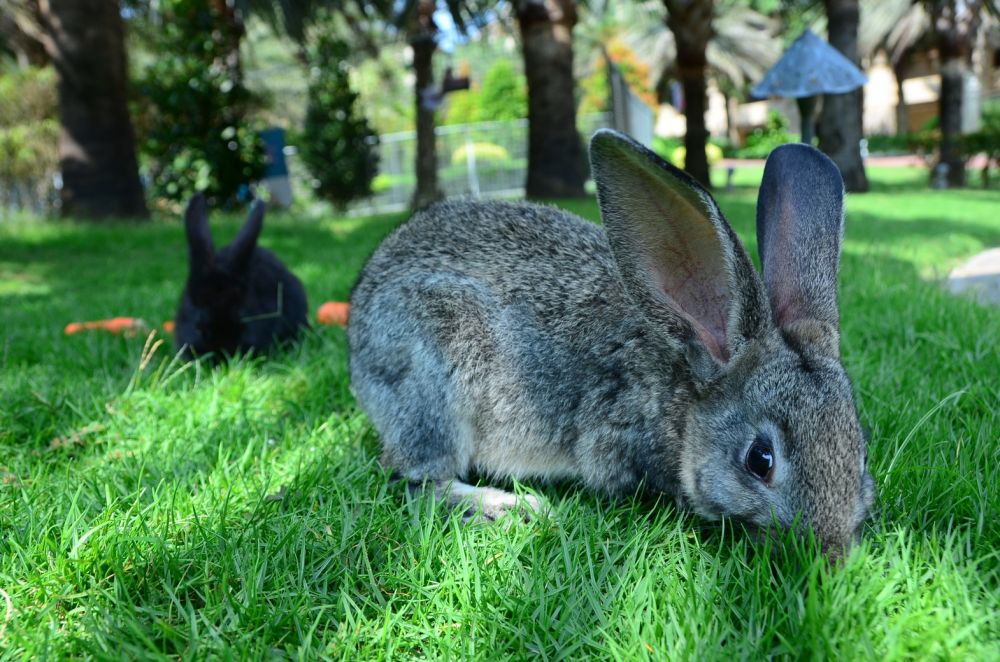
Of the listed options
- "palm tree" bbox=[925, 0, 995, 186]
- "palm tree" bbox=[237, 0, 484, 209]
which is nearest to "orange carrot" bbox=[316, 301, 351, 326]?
"palm tree" bbox=[237, 0, 484, 209]

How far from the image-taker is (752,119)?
185ft

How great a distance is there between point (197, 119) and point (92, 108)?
223 cm

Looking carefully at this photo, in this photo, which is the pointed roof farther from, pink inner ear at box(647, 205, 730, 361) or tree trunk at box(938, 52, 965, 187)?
pink inner ear at box(647, 205, 730, 361)

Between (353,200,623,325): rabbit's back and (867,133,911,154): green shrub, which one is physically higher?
(867,133,911,154): green shrub

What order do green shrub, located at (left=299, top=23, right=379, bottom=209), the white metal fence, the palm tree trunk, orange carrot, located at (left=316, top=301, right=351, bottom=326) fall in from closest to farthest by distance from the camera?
orange carrot, located at (left=316, top=301, right=351, bottom=326) < the palm tree trunk < green shrub, located at (left=299, top=23, right=379, bottom=209) < the white metal fence

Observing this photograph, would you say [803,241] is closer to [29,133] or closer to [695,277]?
[695,277]

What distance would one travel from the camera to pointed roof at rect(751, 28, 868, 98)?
12102mm

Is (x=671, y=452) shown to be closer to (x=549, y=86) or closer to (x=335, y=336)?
(x=335, y=336)

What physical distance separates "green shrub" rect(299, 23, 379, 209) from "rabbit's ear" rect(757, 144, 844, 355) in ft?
55.9

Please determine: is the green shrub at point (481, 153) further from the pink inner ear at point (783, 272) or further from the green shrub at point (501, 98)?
the pink inner ear at point (783, 272)

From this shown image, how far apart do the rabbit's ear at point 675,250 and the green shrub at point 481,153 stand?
71.5 feet

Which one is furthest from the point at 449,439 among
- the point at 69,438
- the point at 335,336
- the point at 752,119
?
the point at 752,119

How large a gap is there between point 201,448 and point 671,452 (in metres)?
1.77

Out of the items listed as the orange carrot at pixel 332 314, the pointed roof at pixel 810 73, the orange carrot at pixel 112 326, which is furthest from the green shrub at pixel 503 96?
the orange carrot at pixel 112 326
